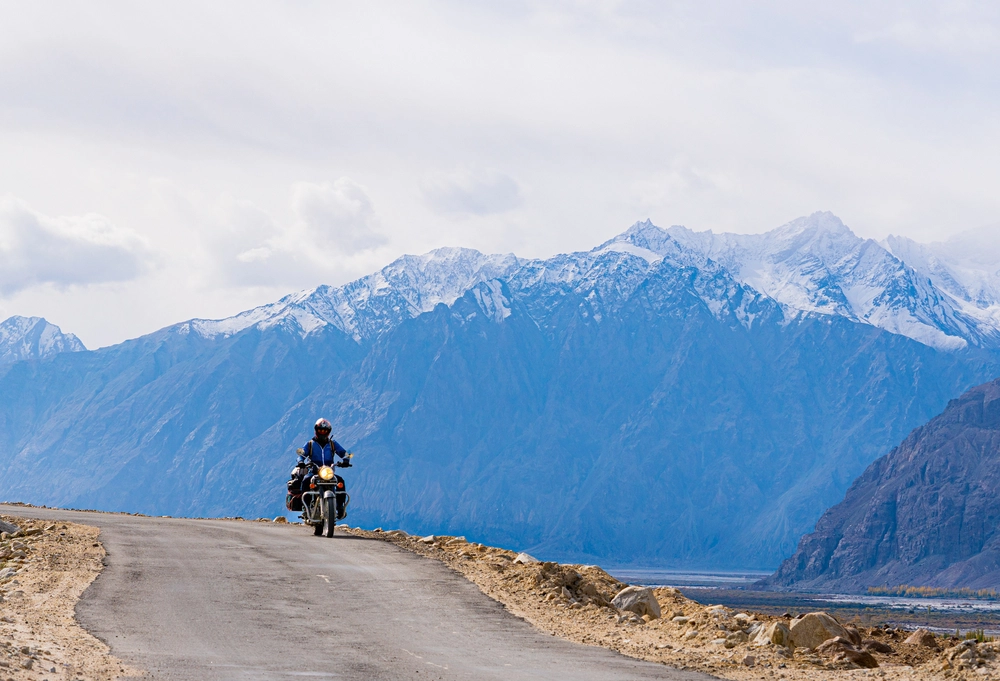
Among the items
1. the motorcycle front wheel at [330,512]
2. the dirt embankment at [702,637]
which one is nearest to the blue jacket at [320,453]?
the motorcycle front wheel at [330,512]

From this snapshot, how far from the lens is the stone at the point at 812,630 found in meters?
20.9

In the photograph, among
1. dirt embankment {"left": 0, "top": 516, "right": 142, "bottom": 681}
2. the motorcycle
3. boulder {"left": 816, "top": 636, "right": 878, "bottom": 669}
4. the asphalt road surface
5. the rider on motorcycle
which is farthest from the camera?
the rider on motorcycle

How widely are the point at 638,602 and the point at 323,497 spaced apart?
1155 cm

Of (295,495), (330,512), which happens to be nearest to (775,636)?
(330,512)

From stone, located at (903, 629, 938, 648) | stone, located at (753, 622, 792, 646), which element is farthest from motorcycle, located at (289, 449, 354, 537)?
stone, located at (903, 629, 938, 648)

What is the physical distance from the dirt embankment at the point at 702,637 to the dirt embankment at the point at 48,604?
7.62m

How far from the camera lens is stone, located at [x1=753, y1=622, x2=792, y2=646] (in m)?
20.8

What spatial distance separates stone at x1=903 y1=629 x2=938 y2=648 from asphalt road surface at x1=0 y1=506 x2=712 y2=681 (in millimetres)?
6613

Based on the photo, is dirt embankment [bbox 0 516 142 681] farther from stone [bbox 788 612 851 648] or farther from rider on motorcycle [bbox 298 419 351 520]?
stone [bbox 788 612 851 648]

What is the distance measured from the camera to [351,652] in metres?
18.8

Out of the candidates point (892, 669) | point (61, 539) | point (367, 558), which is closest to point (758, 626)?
point (892, 669)

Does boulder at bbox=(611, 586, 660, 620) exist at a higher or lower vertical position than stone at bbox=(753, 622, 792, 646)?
higher

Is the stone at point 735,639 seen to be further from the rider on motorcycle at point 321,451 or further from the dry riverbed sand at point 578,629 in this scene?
the rider on motorcycle at point 321,451

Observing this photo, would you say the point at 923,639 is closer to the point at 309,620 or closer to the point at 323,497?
the point at 309,620
